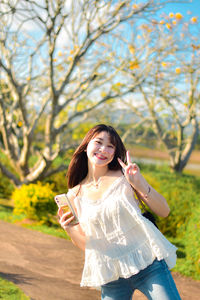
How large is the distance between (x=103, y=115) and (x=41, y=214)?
242 inches

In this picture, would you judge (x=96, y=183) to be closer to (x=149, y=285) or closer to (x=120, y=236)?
(x=120, y=236)

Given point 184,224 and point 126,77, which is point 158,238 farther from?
point 126,77

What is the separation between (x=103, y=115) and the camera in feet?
38.7

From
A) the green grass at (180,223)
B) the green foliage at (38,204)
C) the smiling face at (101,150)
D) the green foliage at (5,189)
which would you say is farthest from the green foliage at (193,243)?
the green foliage at (5,189)

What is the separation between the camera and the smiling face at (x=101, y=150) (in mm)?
2111

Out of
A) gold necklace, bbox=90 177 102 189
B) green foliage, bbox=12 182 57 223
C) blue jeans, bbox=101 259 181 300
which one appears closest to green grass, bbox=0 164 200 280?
green foliage, bbox=12 182 57 223

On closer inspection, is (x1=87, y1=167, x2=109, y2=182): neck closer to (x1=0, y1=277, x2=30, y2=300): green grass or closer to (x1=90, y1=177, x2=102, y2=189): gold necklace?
(x1=90, y1=177, x2=102, y2=189): gold necklace

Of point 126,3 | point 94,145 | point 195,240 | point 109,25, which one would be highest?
point 126,3

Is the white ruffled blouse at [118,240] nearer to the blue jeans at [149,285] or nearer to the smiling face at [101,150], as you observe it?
the blue jeans at [149,285]

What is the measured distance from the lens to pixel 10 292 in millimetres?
3092

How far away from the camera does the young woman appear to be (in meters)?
1.81

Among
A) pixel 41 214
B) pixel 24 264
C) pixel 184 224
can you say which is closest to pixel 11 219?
pixel 41 214

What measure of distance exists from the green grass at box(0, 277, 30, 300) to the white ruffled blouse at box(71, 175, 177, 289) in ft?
4.57

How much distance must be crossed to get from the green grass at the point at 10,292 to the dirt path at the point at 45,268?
0.23ft
